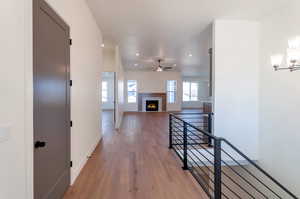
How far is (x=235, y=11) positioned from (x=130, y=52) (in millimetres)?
4256

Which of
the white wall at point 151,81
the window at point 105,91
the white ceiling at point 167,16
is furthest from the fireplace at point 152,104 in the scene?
the white ceiling at point 167,16

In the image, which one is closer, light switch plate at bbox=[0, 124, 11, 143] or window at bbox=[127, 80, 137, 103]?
light switch plate at bbox=[0, 124, 11, 143]

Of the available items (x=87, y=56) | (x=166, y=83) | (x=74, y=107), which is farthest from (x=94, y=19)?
(x=166, y=83)

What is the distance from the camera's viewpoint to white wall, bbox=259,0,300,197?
10.7 ft

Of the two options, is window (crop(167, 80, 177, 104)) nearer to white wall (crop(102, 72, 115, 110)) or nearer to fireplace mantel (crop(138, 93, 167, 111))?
fireplace mantel (crop(138, 93, 167, 111))

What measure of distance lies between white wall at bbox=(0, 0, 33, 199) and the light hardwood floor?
111 cm

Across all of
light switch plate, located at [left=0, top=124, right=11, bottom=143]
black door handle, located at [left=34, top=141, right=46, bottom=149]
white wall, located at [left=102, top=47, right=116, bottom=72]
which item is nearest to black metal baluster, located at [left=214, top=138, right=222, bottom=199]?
black door handle, located at [left=34, top=141, right=46, bottom=149]

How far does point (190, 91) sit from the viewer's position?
1478 cm

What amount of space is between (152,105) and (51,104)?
34.2ft

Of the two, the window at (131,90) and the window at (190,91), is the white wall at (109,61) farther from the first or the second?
the window at (190,91)

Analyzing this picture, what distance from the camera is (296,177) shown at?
10.6 feet

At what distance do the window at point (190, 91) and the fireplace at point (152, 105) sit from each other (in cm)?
344

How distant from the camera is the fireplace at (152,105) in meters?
12.2

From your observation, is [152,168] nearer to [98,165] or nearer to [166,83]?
[98,165]
